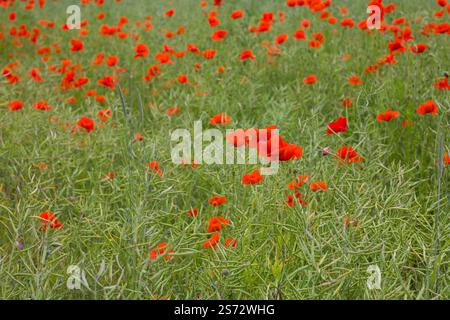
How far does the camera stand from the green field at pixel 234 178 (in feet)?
5.03

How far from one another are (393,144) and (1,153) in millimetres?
1811

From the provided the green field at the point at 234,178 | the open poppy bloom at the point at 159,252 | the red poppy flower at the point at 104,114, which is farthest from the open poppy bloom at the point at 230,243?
the red poppy flower at the point at 104,114

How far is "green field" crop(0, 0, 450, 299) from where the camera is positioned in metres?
1.53

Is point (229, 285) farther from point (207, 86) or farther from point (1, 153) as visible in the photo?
point (207, 86)

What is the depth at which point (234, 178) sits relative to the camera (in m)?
2.09

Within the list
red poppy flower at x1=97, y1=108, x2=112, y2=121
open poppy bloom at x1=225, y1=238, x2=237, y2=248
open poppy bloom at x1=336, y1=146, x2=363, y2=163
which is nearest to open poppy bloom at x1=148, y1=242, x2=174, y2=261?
open poppy bloom at x1=225, y1=238, x2=237, y2=248

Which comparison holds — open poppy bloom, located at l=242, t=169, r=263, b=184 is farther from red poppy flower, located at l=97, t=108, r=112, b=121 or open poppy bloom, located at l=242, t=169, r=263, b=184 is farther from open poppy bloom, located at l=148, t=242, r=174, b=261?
red poppy flower, located at l=97, t=108, r=112, b=121

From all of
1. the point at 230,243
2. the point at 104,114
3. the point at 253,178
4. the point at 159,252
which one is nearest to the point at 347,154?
the point at 253,178

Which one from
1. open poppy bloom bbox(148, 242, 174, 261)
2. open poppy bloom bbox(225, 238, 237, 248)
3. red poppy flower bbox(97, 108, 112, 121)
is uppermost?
red poppy flower bbox(97, 108, 112, 121)

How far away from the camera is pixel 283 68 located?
4.25 m

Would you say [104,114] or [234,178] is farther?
[104,114]

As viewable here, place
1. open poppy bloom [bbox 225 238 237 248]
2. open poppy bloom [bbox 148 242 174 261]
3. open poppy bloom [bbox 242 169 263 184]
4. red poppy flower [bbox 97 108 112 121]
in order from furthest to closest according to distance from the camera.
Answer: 1. red poppy flower [bbox 97 108 112 121]
2. open poppy bloom [bbox 242 169 263 184]
3. open poppy bloom [bbox 225 238 237 248]
4. open poppy bloom [bbox 148 242 174 261]

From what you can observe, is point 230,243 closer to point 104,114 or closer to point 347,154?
point 347,154

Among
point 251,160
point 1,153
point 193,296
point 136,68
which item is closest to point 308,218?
point 193,296
